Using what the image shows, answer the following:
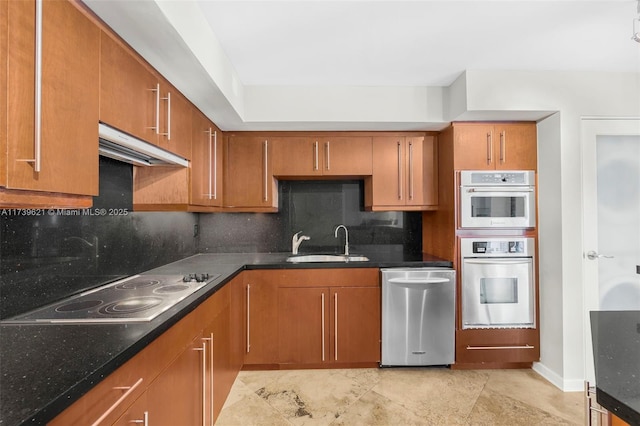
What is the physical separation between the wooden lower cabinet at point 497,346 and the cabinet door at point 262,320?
5.14 feet

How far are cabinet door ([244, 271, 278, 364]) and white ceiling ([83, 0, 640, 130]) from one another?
4.44 ft

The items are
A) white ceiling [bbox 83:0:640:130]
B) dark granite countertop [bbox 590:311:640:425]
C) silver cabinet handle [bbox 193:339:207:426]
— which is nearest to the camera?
dark granite countertop [bbox 590:311:640:425]

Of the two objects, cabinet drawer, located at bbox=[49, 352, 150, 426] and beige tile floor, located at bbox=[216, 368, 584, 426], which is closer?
cabinet drawer, located at bbox=[49, 352, 150, 426]

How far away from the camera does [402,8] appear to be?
1.67 metres

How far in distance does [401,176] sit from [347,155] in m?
0.54

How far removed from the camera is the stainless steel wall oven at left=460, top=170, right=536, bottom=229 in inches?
104

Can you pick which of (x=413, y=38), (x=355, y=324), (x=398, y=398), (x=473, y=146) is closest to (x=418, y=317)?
(x=355, y=324)

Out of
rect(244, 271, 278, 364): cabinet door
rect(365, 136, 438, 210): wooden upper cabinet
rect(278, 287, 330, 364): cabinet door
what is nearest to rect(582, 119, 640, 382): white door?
rect(365, 136, 438, 210): wooden upper cabinet

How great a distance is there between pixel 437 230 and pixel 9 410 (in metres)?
2.95

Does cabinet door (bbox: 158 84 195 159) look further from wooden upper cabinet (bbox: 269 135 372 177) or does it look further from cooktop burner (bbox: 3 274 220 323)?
wooden upper cabinet (bbox: 269 135 372 177)

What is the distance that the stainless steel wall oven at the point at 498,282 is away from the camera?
2.64 meters

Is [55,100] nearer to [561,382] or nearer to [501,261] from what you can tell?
[501,261]

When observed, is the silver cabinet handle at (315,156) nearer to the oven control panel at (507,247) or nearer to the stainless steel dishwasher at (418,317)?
the stainless steel dishwasher at (418,317)

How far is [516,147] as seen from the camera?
8.80 ft
